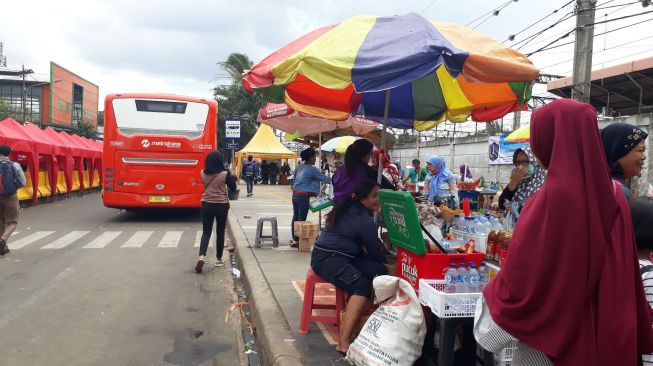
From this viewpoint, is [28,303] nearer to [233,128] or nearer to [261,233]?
[261,233]

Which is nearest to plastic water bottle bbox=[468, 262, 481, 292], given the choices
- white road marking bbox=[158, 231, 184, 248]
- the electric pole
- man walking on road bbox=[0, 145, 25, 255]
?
white road marking bbox=[158, 231, 184, 248]

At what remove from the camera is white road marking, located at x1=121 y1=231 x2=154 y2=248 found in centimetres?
993

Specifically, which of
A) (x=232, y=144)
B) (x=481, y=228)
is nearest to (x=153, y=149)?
(x=232, y=144)

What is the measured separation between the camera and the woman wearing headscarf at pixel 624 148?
8.87 feet

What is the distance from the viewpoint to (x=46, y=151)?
16641 millimetres

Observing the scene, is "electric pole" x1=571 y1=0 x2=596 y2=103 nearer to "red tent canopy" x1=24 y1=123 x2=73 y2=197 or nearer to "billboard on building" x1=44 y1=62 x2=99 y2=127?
"red tent canopy" x1=24 y1=123 x2=73 y2=197

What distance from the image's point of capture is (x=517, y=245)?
1973 mm

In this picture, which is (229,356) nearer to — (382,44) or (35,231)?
(382,44)

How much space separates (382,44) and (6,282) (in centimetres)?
625

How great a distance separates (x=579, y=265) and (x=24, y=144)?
16.4 m

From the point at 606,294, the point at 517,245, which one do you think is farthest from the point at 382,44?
the point at 606,294

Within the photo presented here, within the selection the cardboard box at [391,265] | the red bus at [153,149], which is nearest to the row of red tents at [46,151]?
the red bus at [153,149]

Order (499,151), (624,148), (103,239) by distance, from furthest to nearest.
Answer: (499,151)
(103,239)
(624,148)

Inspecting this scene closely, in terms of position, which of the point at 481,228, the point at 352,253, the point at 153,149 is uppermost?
the point at 153,149
